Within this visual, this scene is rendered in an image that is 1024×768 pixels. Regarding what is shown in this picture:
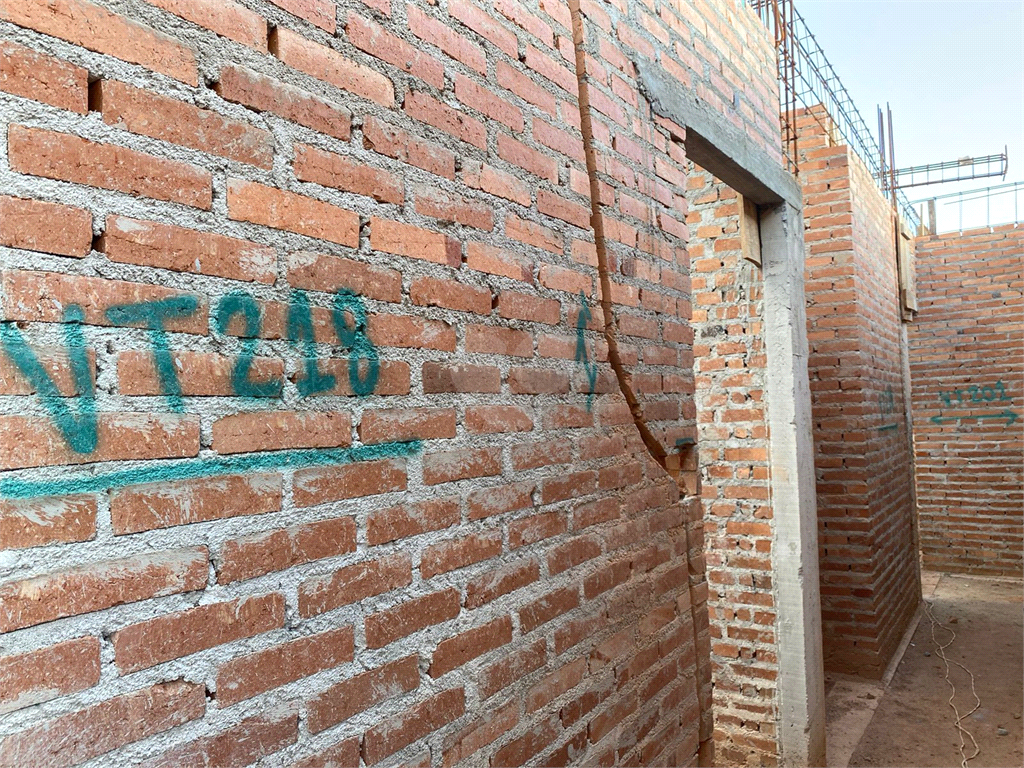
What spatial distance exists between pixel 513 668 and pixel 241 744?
662 millimetres

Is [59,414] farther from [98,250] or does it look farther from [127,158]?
[127,158]

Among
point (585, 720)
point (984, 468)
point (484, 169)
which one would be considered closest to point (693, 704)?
point (585, 720)

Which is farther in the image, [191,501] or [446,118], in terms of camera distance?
[446,118]

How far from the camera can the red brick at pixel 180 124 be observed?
3.24 feet

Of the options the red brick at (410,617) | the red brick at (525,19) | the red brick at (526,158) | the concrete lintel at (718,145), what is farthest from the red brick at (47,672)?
the concrete lintel at (718,145)

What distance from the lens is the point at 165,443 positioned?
39.7 inches

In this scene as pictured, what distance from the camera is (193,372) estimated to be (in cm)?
104

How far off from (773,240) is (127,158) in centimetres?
333

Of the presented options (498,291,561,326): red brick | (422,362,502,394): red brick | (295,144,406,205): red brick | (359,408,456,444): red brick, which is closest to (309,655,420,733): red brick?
(359,408,456,444): red brick

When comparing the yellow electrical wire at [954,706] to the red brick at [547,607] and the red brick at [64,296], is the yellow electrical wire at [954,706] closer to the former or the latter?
the red brick at [547,607]

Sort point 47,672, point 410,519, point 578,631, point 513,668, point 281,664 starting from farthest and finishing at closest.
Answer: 1. point 578,631
2. point 513,668
3. point 410,519
4. point 281,664
5. point 47,672

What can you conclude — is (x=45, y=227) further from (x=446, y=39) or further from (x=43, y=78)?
(x=446, y=39)

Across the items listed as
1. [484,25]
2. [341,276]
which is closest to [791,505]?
[484,25]

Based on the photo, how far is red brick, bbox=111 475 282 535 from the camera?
37.8 inches
